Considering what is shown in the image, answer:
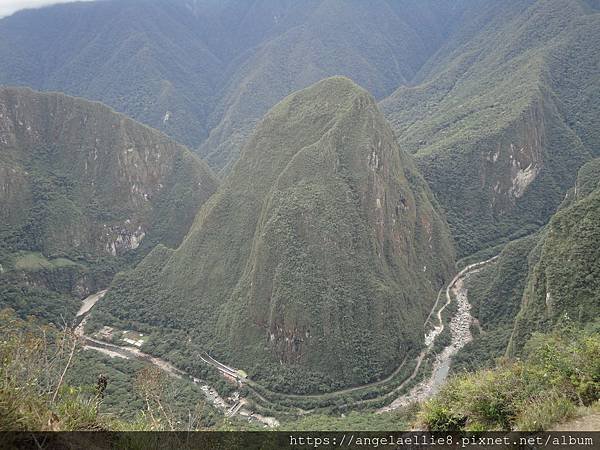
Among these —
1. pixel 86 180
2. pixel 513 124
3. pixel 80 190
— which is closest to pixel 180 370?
pixel 80 190

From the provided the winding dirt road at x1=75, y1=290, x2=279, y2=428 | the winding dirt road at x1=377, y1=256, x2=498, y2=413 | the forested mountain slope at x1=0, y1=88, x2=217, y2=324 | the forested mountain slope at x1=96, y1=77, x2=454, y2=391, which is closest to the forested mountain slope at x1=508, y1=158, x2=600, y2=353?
the winding dirt road at x1=377, y1=256, x2=498, y2=413

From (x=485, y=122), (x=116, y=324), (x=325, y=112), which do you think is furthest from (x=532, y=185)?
(x=116, y=324)

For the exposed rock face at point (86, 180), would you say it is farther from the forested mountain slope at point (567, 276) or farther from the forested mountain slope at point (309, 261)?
the forested mountain slope at point (567, 276)

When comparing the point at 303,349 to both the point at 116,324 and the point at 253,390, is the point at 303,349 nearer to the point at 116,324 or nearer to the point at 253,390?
the point at 253,390

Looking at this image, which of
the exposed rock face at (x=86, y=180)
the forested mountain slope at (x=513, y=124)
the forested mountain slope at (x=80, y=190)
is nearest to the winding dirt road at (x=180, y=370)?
the forested mountain slope at (x=80, y=190)

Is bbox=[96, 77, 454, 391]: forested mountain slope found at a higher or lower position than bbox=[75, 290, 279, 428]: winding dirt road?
higher

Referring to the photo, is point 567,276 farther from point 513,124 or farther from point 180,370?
point 513,124

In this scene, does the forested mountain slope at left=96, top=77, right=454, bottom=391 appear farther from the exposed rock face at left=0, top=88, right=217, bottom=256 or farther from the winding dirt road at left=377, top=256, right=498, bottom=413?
the exposed rock face at left=0, top=88, right=217, bottom=256
